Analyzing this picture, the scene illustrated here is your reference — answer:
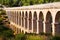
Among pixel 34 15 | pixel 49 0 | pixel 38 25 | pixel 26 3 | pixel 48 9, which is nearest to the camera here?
pixel 48 9

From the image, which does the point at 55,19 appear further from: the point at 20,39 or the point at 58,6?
the point at 20,39

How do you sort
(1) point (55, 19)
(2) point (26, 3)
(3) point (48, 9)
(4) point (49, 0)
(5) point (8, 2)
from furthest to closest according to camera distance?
(5) point (8, 2)
(2) point (26, 3)
(4) point (49, 0)
(3) point (48, 9)
(1) point (55, 19)

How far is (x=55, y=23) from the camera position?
24969 mm

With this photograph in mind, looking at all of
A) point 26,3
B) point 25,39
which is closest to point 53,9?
point 25,39

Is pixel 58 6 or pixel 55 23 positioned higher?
pixel 58 6

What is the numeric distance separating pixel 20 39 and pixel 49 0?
1901 inches

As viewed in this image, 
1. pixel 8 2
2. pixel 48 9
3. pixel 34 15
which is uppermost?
pixel 48 9

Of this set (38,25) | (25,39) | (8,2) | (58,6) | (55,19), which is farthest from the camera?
(8,2)

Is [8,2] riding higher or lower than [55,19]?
lower

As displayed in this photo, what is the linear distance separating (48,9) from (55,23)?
2693 millimetres

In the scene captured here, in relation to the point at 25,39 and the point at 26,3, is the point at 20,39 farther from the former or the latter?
the point at 26,3

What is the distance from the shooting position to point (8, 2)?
351 ft

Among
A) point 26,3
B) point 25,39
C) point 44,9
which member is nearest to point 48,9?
point 44,9

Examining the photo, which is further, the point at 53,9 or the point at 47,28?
the point at 47,28
